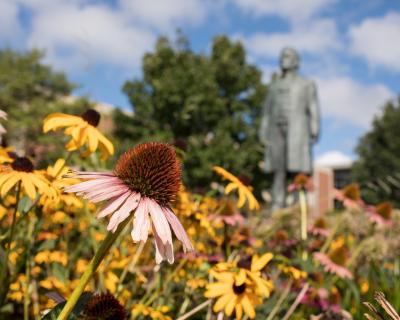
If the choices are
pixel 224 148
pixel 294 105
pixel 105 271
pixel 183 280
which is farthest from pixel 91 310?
pixel 224 148

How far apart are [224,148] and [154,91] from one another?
4256 millimetres

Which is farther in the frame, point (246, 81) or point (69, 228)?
point (246, 81)

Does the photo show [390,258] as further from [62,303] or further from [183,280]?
[62,303]

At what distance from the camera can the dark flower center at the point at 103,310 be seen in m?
1.01

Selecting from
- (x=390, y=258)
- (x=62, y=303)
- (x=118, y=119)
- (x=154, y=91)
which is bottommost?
(x=390, y=258)

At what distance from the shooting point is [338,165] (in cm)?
3597

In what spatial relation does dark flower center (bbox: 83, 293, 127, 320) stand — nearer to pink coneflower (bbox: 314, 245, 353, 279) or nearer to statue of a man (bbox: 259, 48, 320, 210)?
pink coneflower (bbox: 314, 245, 353, 279)

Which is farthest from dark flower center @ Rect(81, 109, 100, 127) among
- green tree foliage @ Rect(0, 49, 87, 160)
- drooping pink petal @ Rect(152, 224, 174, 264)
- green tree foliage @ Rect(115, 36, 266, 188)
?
green tree foliage @ Rect(0, 49, 87, 160)

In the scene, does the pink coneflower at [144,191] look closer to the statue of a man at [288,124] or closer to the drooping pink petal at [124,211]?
the drooping pink petal at [124,211]

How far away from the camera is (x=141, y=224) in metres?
0.78

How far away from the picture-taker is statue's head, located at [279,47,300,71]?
7.05 metres

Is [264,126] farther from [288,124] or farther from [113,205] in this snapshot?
[113,205]

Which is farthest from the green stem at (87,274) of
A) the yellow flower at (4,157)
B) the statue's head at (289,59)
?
the statue's head at (289,59)

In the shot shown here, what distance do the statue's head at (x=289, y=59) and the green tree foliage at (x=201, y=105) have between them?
30.2 feet
